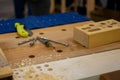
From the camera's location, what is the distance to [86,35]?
878 mm

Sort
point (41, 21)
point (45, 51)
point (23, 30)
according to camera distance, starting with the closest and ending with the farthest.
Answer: point (45, 51) < point (23, 30) < point (41, 21)

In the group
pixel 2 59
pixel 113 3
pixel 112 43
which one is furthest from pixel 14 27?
pixel 113 3

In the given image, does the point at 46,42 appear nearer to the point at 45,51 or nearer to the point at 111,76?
the point at 45,51

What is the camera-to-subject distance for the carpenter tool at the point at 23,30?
1000 millimetres

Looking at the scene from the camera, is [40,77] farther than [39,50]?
No

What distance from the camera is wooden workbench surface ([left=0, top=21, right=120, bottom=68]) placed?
81 cm

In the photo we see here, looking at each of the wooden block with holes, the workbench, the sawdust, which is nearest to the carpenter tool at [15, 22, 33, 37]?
the workbench

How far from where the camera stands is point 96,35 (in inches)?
34.9

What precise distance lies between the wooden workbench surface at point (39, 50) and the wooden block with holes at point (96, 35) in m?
0.02

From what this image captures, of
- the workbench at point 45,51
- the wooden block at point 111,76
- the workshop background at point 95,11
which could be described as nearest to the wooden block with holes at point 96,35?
the workbench at point 45,51

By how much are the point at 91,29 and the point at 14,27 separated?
16.0 inches

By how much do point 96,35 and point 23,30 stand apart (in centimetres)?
36

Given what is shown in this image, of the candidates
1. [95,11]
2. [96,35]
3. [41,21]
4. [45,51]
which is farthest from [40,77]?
[95,11]

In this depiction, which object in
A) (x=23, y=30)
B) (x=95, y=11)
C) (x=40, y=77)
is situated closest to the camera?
(x=40, y=77)
